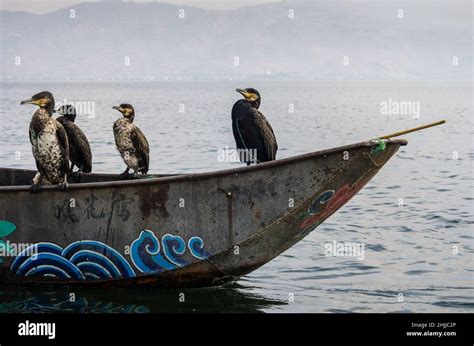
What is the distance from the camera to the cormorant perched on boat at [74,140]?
41.1 feet

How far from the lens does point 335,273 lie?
13.6 meters

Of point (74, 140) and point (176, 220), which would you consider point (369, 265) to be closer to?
point (176, 220)

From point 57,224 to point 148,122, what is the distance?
1756 inches

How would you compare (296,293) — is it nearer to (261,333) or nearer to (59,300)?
(261,333)

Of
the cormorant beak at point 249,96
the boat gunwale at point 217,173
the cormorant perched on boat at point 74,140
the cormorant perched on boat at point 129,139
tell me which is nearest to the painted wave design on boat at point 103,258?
the boat gunwale at point 217,173

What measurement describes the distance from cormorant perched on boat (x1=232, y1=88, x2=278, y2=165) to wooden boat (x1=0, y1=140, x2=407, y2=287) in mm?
1250

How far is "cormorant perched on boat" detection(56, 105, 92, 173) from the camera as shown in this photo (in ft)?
41.1

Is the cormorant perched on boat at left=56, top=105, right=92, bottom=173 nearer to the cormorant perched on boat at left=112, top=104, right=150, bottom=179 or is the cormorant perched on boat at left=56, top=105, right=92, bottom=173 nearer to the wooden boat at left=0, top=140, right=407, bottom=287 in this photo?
the cormorant perched on boat at left=112, top=104, right=150, bottom=179

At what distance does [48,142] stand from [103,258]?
1.50 meters

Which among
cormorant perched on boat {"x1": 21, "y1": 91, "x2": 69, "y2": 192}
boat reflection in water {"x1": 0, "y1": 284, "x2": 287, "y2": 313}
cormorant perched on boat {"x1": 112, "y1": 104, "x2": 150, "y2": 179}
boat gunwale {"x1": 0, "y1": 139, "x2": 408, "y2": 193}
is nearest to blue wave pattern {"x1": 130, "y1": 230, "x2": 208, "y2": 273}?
boat reflection in water {"x1": 0, "y1": 284, "x2": 287, "y2": 313}

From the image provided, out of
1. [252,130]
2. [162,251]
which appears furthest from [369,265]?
[162,251]

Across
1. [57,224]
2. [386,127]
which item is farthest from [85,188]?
[386,127]

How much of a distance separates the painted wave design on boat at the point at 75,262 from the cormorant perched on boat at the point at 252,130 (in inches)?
84.4

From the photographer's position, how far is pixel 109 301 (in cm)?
1141
